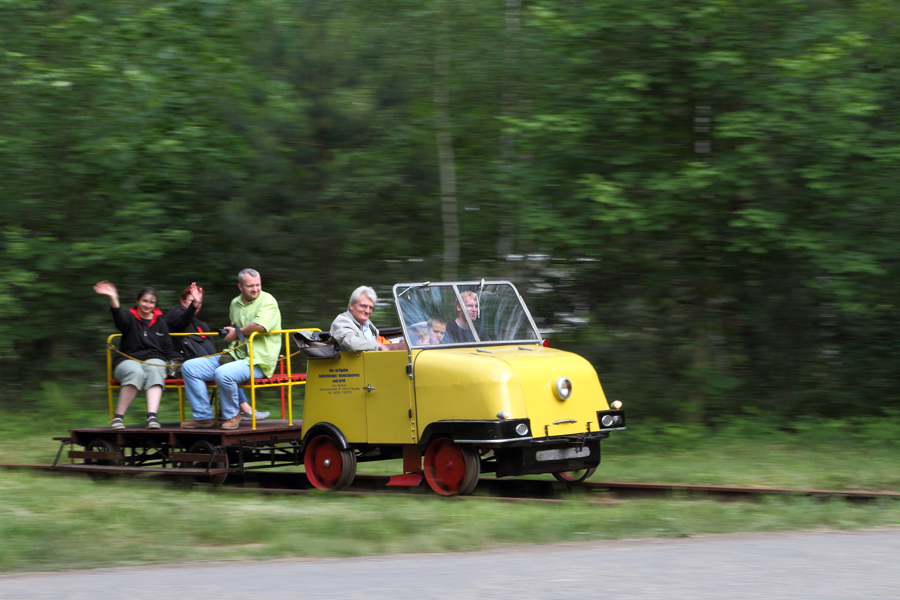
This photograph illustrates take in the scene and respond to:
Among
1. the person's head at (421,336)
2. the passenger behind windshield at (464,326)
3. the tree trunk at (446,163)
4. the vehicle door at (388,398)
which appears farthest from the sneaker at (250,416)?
the tree trunk at (446,163)

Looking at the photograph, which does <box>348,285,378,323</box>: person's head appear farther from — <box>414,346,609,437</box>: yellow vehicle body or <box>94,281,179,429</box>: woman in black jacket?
<box>94,281,179,429</box>: woman in black jacket

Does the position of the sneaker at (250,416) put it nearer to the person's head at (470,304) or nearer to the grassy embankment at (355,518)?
the grassy embankment at (355,518)

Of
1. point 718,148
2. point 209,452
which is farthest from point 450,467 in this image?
point 718,148

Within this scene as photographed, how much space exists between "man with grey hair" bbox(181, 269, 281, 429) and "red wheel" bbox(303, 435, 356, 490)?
34.3 inches

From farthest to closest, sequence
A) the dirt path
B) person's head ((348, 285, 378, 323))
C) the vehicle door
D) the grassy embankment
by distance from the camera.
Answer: person's head ((348, 285, 378, 323)), the vehicle door, the grassy embankment, the dirt path

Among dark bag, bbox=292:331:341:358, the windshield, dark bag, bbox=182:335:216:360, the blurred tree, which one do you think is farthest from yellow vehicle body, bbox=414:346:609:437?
the blurred tree

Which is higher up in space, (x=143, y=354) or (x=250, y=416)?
(x=143, y=354)

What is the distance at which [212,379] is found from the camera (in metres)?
11.1

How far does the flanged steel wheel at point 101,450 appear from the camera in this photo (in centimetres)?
1177

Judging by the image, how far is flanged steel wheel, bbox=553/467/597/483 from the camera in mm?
10270

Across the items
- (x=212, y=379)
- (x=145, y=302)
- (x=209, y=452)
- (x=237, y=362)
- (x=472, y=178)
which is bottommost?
(x=209, y=452)

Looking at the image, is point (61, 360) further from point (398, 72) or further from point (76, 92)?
point (398, 72)

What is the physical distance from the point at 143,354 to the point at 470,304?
3.84 metres

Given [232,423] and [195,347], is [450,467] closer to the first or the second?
[232,423]
